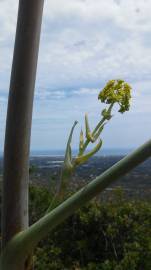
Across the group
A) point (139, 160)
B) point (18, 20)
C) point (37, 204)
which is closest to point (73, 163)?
point (139, 160)

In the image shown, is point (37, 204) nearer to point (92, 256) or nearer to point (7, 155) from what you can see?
point (92, 256)

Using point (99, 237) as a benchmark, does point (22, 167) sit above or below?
above

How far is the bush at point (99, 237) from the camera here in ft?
35.8

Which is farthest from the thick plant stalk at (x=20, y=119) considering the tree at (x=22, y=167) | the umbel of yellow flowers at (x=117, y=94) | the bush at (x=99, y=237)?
the bush at (x=99, y=237)

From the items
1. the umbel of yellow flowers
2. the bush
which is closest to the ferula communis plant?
the umbel of yellow flowers

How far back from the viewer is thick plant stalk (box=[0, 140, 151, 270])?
1.26 m

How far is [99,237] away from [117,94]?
10306 millimetres

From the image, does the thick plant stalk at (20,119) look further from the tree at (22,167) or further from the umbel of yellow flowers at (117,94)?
the umbel of yellow flowers at (117,94)

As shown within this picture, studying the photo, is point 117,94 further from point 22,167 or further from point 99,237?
point 99,237

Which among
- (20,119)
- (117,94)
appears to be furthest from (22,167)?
(117,94)

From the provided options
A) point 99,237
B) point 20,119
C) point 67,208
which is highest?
point 20,119

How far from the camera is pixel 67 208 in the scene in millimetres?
1342

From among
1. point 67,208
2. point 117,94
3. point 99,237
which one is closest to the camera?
point 67,208

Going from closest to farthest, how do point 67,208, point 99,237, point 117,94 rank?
point 67,208 → point 117,94 → point 99,237
